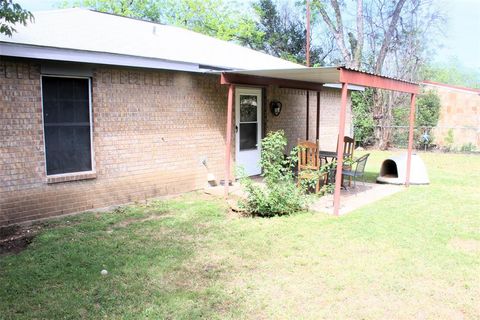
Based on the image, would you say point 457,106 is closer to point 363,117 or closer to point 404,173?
point 363,117

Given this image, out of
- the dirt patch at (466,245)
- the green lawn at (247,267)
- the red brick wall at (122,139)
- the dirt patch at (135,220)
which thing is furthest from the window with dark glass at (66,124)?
the dirt patch at (466,245)

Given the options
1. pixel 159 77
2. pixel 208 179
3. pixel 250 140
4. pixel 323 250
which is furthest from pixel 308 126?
pixel 323 250

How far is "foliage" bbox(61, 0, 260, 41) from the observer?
30.8 metres

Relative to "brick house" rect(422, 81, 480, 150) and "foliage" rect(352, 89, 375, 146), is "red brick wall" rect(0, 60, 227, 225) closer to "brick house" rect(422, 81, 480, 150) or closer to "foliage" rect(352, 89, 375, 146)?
"foliage" rect(352, 89, 375, 146)

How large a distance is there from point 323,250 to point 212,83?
5264 millimetres

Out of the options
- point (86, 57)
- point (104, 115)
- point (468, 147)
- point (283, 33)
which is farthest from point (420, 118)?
point (86, 57)

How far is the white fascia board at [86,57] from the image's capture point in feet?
19.1

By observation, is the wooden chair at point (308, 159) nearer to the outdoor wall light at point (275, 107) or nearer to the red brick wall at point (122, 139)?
the red brick wall at point (122, 139)

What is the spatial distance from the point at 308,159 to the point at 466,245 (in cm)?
337

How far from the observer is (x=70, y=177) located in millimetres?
6898

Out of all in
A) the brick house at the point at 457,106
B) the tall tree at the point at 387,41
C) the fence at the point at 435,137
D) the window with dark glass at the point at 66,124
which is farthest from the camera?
the brick house at the point at 457,106

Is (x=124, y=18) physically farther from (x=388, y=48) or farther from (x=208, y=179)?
(x=388, y=48)

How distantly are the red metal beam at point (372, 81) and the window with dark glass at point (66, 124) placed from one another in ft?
14.1

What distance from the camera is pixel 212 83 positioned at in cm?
948
